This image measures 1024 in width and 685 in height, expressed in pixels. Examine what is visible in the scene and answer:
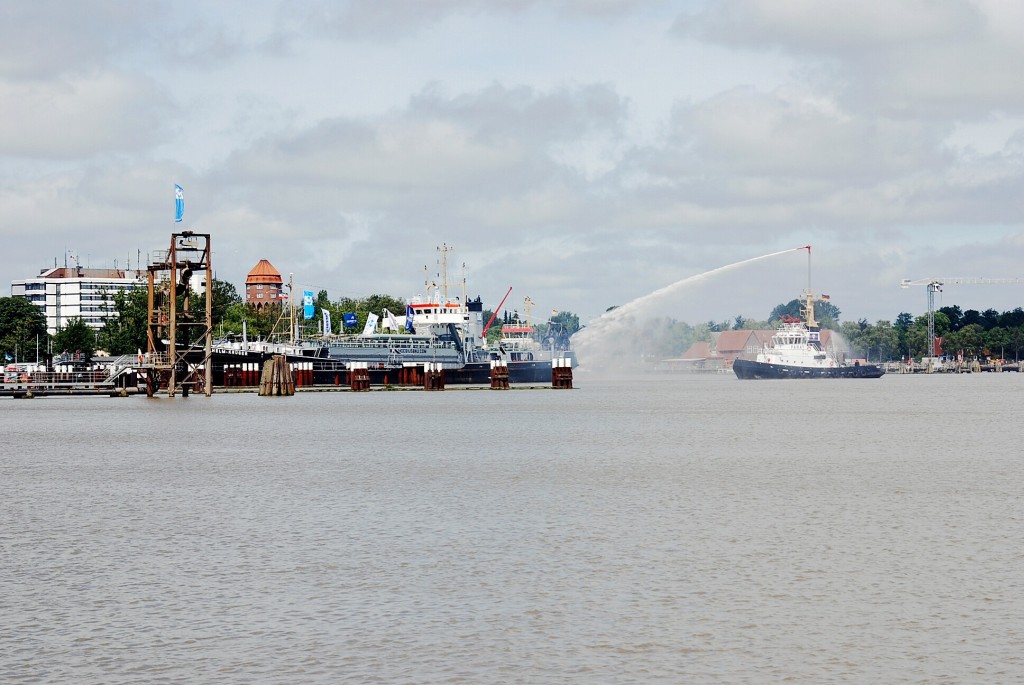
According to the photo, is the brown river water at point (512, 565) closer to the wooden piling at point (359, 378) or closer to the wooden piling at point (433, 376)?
the wooden piling at point (359, 378)

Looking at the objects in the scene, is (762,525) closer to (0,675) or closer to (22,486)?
(0,675)

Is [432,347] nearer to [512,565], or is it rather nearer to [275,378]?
[275,378]

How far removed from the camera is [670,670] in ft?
68.9

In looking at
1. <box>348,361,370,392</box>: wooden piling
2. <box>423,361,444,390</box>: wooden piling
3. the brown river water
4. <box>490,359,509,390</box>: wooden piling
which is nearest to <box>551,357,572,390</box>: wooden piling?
<box>490,359,509,390</box>: wooden piling

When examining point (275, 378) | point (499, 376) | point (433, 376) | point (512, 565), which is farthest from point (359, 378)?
point (512, 565)

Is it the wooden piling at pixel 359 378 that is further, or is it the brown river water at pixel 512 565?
the wooden piling at pixel 359 378

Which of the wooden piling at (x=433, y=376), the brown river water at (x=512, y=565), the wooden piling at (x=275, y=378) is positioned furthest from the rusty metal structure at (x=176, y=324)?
the brown river water at (x=512, y=565)

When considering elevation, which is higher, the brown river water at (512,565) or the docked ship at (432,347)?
the docked ship at (432,347)

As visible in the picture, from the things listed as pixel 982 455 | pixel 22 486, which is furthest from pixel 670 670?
pixel 982 455

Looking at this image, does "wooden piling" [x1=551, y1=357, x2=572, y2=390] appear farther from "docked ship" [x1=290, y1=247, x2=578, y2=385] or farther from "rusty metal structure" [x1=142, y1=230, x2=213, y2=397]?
"rusty metal structure" [x1=142, y1=230, x2=213, y2=397]

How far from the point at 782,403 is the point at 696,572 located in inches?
4145

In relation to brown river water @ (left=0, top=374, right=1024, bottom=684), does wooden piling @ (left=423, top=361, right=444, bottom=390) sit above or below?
above

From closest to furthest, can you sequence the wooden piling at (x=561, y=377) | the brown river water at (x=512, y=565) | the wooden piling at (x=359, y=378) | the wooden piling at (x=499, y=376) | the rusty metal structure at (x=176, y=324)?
the brown river water at (x=512, y=565)
the rusty metal structure at (x=176, y=324)
the wooden piling at (x=359, y=378)
the wooden piling at (x=499, y=376)
the wooden piling at (x=561, y=377)

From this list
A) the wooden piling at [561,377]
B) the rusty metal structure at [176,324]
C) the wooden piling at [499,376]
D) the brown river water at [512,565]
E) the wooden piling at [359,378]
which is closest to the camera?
the brown river water at [512,565]
